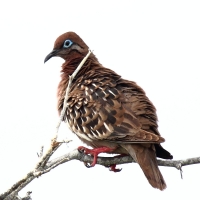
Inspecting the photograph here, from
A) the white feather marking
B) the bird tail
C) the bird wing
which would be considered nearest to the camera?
the bird tail

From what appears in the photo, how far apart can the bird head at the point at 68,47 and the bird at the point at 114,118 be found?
0.47m

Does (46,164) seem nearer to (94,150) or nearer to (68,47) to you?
(94,150)

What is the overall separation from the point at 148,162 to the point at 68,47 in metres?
2.43

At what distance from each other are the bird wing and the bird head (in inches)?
33.0

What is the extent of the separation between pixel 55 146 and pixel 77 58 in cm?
330

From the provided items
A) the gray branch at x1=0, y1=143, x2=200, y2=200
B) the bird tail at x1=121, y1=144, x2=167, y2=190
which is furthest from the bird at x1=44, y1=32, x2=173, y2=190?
the gray branch at x1=0, y1=143, x2=200, y2=200

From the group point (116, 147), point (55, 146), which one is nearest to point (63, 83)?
point (116, 147)

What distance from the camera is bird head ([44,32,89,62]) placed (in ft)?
25.7

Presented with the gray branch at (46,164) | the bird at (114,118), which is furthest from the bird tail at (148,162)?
the gray branch at (46,164)

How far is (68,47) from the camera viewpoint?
25.7 feet

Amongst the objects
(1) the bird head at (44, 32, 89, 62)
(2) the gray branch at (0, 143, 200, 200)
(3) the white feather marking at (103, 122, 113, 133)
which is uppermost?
(1) the bird head at (44, 32, 89, 62)

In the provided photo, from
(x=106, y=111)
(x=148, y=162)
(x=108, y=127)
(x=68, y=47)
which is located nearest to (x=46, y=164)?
(x=148, y=162)

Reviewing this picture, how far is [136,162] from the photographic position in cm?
609

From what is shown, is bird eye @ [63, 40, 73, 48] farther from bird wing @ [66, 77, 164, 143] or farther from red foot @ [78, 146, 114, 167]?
red foot @ [78, 146, 114, 167]
